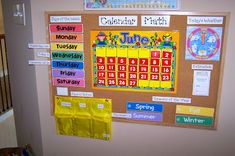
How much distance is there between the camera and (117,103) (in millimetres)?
1509

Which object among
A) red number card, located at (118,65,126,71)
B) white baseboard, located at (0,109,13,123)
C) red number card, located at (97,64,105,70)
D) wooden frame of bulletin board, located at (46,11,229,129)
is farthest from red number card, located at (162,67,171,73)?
white baseboard, located at (0,109,13,123)

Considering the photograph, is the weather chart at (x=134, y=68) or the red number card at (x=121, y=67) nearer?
the weather chart at (x=134, y=68)

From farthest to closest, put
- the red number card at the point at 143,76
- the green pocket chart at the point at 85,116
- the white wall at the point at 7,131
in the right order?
the white wall at the point at 7,131
the green pocket chart at the point at 85,116
the red number card at the point at 143,76

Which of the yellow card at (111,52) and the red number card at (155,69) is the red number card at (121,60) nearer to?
the yellow card at (111,52)

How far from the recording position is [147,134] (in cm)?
153

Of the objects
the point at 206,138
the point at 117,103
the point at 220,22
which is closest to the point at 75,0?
the point at 117,103

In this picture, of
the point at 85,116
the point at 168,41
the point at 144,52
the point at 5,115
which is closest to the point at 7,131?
the point at 5,115

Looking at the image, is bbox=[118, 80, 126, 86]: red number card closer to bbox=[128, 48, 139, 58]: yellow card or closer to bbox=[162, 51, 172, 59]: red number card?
bbox=[128, 48, 139, 58]: yellow card

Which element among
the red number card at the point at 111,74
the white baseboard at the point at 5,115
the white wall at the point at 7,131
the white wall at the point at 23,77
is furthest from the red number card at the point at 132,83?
the white baseboard at the point at 5,115

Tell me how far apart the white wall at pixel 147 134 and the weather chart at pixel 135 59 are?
0.23m

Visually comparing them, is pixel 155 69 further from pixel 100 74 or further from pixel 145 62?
pixel 100 74

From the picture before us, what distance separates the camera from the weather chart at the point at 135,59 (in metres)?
1.35

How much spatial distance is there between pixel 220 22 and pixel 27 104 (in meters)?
1.38

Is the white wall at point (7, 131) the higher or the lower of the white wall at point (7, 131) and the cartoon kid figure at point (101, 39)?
the lower
